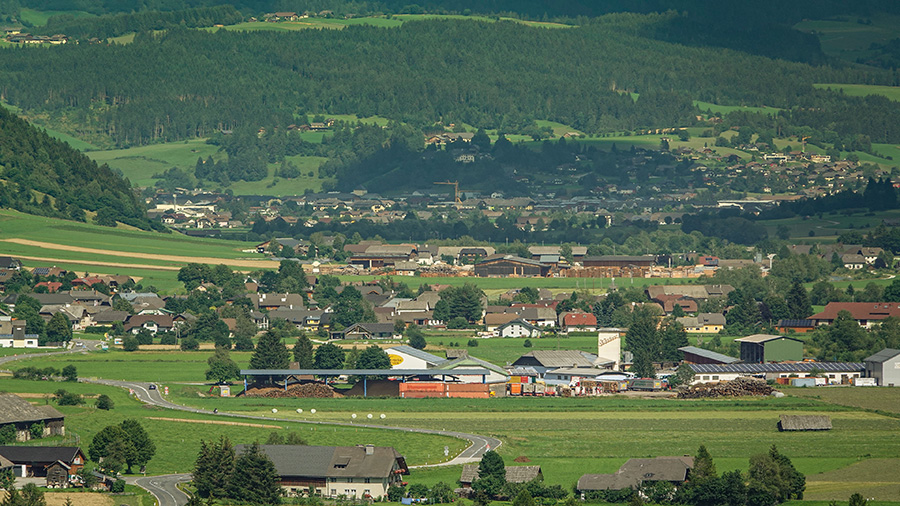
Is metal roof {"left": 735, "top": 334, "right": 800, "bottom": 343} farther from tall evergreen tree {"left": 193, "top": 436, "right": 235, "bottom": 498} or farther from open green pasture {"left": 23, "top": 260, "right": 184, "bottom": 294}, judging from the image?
open green pasture {"left": 23, "top": 260, "right": 184, "bottom": 294}

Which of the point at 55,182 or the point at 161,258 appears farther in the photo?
the point at 55,182

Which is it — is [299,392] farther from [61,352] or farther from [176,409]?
[61,352]

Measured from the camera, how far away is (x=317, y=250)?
16925cm

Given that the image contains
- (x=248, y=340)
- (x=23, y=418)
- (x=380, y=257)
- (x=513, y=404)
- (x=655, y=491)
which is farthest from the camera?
(x=380, y=257)

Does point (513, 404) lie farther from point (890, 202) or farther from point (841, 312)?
point (890, 202)

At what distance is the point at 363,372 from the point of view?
299 ft

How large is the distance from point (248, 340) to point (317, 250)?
60.2 m

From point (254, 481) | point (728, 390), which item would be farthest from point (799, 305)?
point (254, 481)

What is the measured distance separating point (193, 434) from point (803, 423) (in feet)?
91.8

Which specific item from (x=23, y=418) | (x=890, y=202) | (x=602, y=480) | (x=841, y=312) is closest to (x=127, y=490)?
(x=23, y=418)

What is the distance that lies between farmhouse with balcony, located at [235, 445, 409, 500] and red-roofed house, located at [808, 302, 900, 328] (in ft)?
189

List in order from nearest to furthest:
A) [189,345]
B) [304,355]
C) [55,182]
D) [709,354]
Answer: [304,355]
[709,354]
[189,345]
[55,182]

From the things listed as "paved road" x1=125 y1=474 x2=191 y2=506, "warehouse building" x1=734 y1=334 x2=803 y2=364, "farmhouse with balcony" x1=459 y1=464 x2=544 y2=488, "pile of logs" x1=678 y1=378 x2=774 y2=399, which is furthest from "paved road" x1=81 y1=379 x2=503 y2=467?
"warehouse building" x1=734 y1=334 x2=803 y2=364

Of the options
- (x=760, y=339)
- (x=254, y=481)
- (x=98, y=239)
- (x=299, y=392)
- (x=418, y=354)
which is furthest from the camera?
(x=98, y=239)
